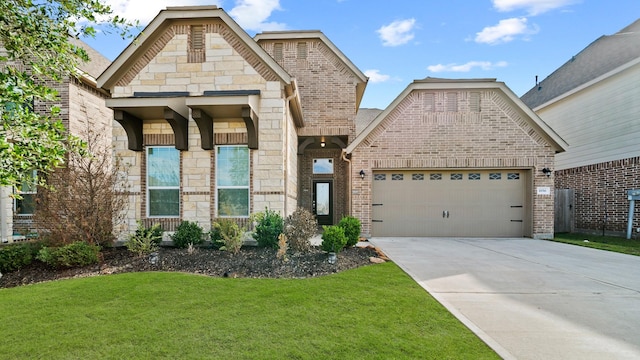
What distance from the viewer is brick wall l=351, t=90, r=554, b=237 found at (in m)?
10.3

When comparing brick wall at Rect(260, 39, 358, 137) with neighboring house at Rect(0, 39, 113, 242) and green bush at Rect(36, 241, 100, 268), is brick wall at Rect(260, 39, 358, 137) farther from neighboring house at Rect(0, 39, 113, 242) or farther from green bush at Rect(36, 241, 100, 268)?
green bush at Rect(36, 241, 100, 268)

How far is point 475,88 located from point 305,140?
7.10 metres

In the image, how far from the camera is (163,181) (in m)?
8.46

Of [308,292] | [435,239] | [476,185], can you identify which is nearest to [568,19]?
[476,185]

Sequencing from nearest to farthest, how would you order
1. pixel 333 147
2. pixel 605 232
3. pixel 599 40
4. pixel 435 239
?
pixel 435 239
pixel 605 232
pixel 333 147
pixel 599 40

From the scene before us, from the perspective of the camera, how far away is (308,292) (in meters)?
4.46

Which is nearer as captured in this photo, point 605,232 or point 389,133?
point 389,133

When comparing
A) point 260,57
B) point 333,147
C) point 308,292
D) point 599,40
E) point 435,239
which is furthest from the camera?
point 599,40

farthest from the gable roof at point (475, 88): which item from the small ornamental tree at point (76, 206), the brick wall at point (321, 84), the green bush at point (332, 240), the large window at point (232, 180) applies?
the small ornamental tree at point (76, 206)

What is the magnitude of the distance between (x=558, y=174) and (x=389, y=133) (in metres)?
10.2

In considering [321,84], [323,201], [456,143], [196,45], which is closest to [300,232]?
[196,45]

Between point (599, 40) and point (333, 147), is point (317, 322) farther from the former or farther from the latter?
point (599, 40)

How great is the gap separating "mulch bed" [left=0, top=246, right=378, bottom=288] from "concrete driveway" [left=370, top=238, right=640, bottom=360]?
5.54 feet

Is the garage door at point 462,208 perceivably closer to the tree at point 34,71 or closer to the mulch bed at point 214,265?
the mulch bed at point 214,265
